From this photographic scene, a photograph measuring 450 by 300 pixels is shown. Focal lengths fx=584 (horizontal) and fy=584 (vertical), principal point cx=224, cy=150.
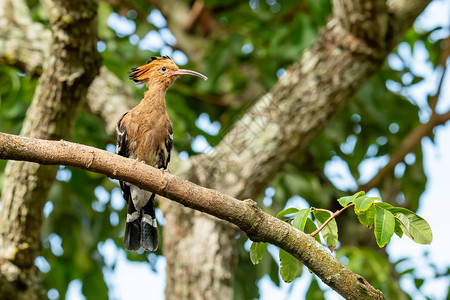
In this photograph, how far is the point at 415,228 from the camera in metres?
2.32

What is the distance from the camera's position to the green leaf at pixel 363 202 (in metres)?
2.22

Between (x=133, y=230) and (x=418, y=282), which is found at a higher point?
(x=418, y=282)

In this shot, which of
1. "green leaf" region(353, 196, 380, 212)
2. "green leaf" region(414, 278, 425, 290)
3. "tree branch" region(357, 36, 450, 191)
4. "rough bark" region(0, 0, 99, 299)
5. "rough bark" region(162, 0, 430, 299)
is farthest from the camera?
"tree branch" region(357, 36, 450, 191)

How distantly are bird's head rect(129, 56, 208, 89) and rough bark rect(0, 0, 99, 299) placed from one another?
1.06 ft

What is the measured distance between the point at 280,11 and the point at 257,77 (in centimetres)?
92

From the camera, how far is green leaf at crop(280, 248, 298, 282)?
2.51 meters

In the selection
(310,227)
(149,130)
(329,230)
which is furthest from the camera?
(149,130)

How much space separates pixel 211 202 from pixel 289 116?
2645 millimetres

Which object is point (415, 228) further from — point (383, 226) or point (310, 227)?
point (310, 227)

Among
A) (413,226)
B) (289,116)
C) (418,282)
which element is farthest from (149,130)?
(418,282)

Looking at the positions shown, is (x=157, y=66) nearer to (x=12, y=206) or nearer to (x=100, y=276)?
(x=12, y=206)

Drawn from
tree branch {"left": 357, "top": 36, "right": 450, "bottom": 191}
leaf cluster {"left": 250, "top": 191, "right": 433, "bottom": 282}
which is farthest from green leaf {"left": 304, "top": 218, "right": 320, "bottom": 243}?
tree branch {"left": 357, "top": 36, "right": 450, "bottom": 191}

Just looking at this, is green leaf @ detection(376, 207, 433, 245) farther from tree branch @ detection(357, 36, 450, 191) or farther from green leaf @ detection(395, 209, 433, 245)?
tree branch @ detection(357, 36, 450, 191)

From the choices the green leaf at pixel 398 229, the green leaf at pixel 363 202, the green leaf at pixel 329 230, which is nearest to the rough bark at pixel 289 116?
the green leaf at pixel 329 230
